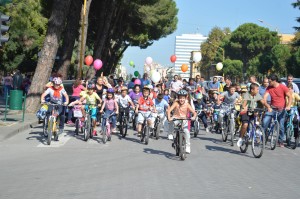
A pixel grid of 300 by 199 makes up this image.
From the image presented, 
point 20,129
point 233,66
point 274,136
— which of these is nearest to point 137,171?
point 274,136

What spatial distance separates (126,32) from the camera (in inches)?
2109

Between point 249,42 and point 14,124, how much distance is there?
89.8 metres

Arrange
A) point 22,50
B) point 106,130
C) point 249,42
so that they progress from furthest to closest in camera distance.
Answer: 1. point 249,42
2. point 22,50
3. point 106,130

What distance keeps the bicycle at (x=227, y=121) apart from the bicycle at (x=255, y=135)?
1.85m

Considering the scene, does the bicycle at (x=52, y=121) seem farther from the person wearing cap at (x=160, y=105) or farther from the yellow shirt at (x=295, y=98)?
the yellow shirt at (x=295, y=98)

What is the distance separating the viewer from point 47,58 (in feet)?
77.3

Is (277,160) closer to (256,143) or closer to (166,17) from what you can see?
(256,143)

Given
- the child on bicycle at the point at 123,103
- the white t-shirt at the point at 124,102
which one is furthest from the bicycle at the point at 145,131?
the white t-shirt at the point at 124,102

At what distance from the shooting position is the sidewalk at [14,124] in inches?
642

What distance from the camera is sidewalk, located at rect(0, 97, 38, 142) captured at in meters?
16.3

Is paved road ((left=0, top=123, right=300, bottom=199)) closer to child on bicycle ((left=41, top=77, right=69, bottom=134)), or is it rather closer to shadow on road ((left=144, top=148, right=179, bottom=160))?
shadow on road ((left=144, top=148, right=179, bottom=160))

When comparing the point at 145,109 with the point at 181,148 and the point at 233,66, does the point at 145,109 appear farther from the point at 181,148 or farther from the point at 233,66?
the point at 233,66

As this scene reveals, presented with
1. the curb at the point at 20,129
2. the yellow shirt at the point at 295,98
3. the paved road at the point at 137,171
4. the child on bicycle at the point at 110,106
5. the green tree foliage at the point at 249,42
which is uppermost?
the green tree foliage at the point at 249,42

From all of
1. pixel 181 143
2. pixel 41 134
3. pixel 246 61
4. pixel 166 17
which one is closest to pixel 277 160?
pixel 181 143
